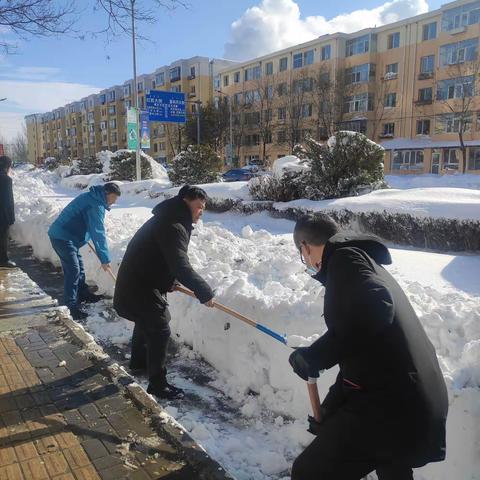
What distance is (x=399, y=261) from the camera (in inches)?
245

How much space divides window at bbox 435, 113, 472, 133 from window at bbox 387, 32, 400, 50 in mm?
7953

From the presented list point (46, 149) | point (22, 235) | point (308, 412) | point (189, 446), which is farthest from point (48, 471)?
point (46, 149)

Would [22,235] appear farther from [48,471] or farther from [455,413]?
[455,413]

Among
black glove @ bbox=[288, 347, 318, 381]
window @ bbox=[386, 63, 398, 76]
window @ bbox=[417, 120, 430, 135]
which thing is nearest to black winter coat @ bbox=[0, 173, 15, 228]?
black glove @ bbox=[288, 347, 318, 381]

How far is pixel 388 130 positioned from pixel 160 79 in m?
40.5

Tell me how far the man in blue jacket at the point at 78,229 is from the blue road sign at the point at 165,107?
66.3ft

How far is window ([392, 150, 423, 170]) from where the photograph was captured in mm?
38594

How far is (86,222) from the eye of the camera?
5.62 m

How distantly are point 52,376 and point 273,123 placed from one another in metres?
47.3

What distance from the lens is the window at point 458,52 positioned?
112ft

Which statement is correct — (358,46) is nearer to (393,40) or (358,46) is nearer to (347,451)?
(393,40)

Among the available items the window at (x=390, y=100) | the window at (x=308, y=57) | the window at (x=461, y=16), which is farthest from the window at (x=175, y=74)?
the window at (x=461, y=16)

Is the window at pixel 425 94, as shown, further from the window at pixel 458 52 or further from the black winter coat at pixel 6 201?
the black winter coat at pixel 6 201

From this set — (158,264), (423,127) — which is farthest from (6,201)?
(423,127)
